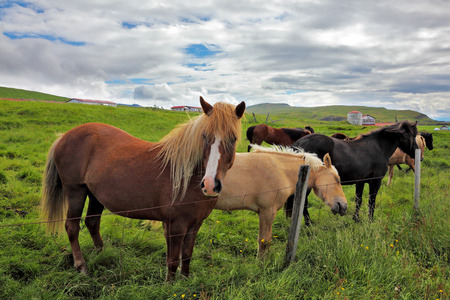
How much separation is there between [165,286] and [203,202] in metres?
0.96

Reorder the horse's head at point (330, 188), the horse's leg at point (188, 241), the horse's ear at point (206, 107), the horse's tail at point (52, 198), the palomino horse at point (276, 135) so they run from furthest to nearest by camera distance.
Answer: the palomino horse at point (276, 135), the horse's head at point (330, 188), the horse's tail at point (52, 198), the horse's leg at point (188, 241), the horse's ear at point (206, 107)

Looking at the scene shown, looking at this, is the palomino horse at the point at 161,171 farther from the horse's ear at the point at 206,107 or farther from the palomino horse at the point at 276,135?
the palomino horse at the point at 276,135

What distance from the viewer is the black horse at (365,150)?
5.93 meters

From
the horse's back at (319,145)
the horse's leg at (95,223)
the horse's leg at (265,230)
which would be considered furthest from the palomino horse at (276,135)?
the horse's leg at (95,223)

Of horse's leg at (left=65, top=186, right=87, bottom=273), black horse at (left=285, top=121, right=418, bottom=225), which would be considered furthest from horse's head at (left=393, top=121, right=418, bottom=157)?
horse's leg at (left=65, top=186, right=87, bottom=273)

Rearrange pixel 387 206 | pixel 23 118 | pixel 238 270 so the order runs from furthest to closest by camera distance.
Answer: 1. pixel 23 118
2. pixel 387 206
3. pixel 238 270

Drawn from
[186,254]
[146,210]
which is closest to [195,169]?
[146,210]

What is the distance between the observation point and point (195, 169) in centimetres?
297

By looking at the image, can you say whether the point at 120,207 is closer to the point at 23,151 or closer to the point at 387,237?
the point at 387,237

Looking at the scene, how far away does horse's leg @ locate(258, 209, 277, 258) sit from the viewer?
3.91m

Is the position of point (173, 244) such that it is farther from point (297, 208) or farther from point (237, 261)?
point (297, 208)

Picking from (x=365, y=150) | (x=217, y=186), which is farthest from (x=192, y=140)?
(x=365, y=150)

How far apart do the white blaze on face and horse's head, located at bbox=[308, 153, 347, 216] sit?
102 inches

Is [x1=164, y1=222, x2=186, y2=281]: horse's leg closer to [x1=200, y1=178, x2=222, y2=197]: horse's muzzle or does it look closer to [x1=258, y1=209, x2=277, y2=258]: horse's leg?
[x1=200, y1=178, x2=222, y2=197]: horse's muzzle
